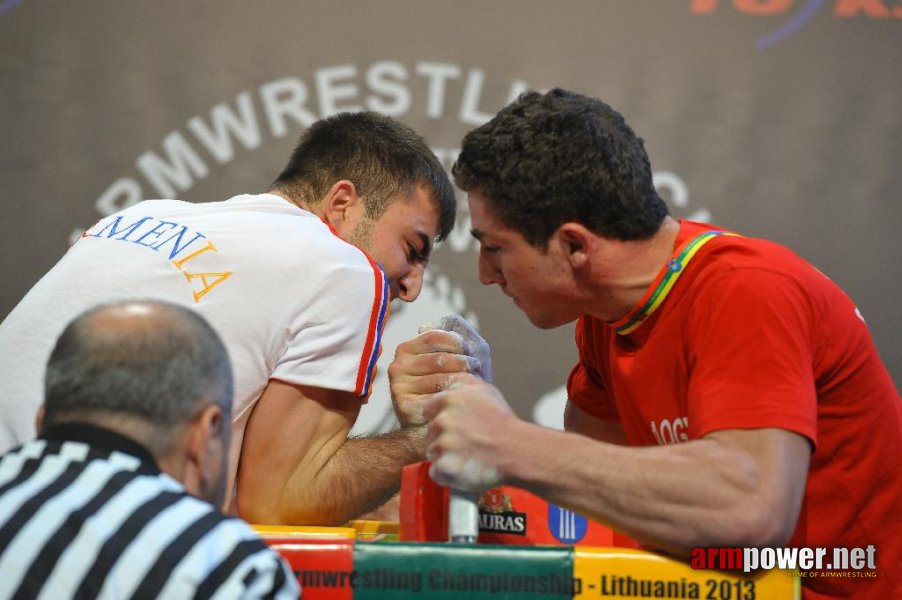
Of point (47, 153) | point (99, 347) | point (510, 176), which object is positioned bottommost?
point (99, 347)

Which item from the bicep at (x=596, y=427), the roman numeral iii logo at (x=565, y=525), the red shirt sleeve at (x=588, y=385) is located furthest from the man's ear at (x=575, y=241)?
the bicep at (x=596, y=427)

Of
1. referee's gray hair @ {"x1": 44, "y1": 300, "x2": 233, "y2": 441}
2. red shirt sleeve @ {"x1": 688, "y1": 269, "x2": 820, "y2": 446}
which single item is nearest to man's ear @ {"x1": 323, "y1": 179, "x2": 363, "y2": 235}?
red shirt sleeve @ {"x1": 688, "y1": 269, "x2": 820, "y2": 446}

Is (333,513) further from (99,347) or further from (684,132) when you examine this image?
(684,132)

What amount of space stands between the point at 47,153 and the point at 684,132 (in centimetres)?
178

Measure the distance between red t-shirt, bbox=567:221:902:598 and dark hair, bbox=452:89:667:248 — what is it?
110 mm

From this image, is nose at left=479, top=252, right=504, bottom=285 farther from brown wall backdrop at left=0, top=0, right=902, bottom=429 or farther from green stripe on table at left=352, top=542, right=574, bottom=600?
brown wall backdrop at left=0, top=0, right=902, bottom=429

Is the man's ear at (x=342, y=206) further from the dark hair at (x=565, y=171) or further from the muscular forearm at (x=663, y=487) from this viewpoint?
the muscular forearm at (x=663, y=487)

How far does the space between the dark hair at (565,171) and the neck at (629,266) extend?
18 millimetres

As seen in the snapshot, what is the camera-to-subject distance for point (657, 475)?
43.9 inches

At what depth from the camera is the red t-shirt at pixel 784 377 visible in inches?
46.4

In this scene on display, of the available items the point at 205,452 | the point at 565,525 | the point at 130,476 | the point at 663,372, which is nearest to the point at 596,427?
the point at 565,525

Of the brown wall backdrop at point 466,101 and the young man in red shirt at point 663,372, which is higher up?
the brown wall backdrop at point 466,101

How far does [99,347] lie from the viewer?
0.95 metres

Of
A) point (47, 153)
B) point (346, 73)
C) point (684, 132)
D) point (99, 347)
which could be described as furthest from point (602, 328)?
point (47, 153)
